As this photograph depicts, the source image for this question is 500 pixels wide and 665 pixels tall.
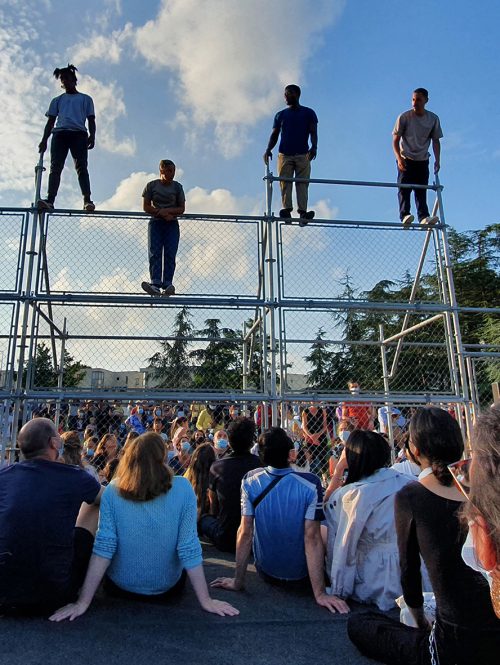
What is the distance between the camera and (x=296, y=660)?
277 centimetres

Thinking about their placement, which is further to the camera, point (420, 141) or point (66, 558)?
point (420, 141)

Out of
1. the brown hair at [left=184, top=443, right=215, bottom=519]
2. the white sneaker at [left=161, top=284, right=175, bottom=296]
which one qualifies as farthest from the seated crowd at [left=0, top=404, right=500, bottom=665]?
the white sneaker at [left=161, top=284, right=175, bottom=296]

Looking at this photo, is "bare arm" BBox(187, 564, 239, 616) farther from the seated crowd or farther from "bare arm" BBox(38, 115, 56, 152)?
"bare arm" BBox(38, 115, 56, 152)

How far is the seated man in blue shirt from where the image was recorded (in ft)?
12.3

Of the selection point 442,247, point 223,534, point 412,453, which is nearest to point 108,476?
point 223,534

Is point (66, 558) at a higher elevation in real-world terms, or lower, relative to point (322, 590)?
higher

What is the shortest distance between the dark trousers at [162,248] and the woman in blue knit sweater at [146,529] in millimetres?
3720

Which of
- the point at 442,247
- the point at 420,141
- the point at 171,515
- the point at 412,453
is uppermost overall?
the point at 420,141

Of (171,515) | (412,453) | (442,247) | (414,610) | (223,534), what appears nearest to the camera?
(414,610)

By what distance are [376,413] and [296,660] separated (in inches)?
285

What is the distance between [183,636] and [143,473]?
1007 mm

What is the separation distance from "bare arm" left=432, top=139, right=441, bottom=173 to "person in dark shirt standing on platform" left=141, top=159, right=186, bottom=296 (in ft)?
12.5

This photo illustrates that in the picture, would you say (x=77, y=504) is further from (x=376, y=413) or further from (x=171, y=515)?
(x=376, y=413)

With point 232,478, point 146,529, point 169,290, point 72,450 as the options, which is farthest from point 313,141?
point 146,529
